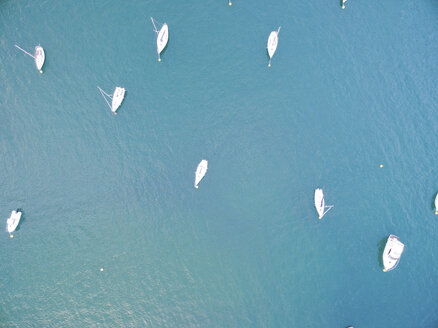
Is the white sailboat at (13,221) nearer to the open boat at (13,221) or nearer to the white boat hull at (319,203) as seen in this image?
the open boat at (13,221)

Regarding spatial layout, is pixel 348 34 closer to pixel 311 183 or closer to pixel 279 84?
pixel 279 84

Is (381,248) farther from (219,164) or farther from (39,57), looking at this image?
(39,57)

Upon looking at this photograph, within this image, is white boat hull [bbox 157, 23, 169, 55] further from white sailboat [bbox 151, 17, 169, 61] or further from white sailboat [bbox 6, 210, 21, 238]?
white sailboat [bbox 6, 210, 21, 238]

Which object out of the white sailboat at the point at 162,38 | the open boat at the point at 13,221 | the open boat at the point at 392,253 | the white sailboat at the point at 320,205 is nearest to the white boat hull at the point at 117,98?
the white sailboat at the point at 162,38

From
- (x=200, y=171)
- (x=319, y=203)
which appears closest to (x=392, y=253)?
(x=319, y=203)

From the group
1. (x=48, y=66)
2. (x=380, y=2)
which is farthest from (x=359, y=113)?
(x=48, y=66)
